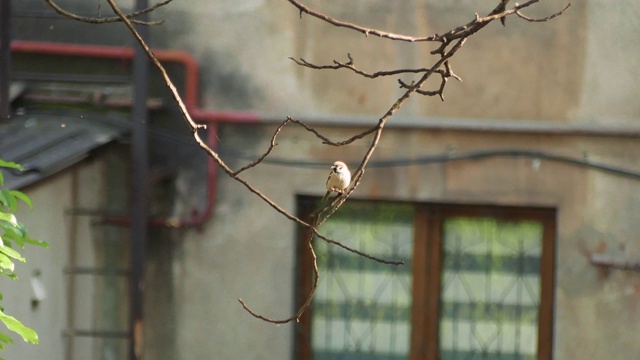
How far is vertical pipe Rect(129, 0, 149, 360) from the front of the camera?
755 cm

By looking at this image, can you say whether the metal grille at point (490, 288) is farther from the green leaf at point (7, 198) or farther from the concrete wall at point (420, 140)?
the green leaf at point (7, 198)

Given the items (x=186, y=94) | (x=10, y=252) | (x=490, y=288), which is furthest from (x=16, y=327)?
(x=490, y=288)

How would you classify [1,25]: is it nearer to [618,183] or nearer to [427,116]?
[427,116]

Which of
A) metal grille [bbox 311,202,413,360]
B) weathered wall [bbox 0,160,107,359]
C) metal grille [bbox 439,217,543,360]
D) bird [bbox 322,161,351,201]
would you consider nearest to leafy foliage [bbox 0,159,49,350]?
bird [bbox 322,161,351,201]

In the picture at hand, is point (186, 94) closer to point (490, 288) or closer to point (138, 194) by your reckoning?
point (138, 194)

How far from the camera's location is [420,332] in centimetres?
794

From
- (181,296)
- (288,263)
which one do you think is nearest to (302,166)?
(288,263)

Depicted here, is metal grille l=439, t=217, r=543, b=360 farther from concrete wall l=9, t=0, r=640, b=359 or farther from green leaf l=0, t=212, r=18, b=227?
green leaf l=0, t=212, r=18, b=227

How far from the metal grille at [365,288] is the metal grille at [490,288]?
25 cm

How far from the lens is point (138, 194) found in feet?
25.2

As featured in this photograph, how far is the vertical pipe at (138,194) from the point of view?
7.55 metres

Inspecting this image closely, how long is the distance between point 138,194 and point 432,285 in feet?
6.03

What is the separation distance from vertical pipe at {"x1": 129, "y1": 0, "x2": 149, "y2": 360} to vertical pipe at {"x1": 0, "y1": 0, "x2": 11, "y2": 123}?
72 cm

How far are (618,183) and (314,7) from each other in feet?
6.76
